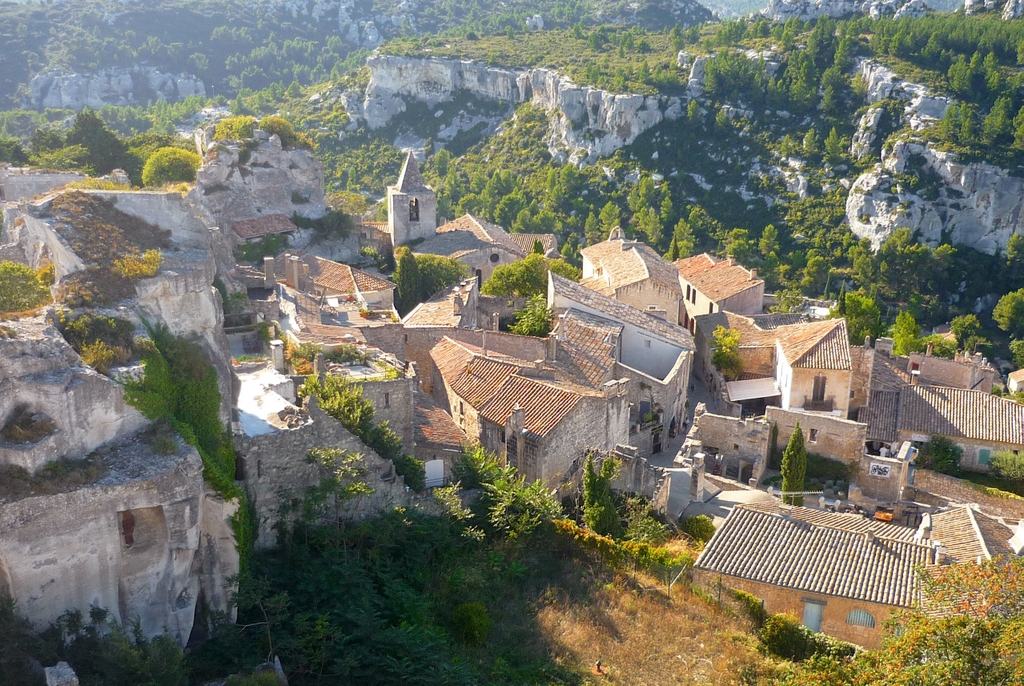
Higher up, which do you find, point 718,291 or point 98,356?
point 98,356

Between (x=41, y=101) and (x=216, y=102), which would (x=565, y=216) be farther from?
(x=41, y=101)

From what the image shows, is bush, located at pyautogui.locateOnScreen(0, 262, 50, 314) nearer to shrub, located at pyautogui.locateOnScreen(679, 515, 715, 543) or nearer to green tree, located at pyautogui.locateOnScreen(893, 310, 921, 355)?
shrub, located at pyautogui.locateOnScreen(679, 515, 715, 543)

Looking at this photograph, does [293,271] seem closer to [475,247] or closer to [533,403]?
[475,247]

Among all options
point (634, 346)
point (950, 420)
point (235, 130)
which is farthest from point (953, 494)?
point (235, 130)

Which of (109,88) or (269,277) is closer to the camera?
(269,277)

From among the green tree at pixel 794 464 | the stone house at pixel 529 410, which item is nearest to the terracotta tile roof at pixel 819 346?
the green tree at pixel 794 464

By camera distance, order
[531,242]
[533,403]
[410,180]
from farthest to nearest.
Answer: [531,242] < [410,180] < [533,403]
